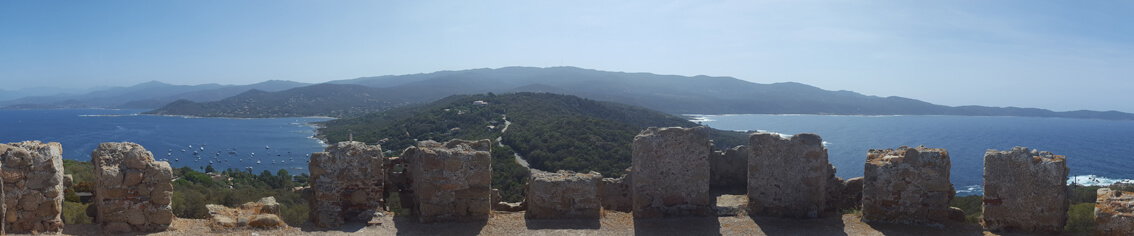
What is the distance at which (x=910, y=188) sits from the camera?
9.45 metres

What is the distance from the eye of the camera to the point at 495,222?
31.9ft

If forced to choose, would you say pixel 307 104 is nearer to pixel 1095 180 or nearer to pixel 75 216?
pixel 1095 180

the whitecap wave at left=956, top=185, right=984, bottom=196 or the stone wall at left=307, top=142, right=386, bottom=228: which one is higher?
the stone wall at left=307, top=142, right=386, bottom=228

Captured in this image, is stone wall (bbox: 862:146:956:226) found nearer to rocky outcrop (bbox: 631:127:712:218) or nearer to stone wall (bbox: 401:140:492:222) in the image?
rocky outcrop (bbox: 631:127:712:218)

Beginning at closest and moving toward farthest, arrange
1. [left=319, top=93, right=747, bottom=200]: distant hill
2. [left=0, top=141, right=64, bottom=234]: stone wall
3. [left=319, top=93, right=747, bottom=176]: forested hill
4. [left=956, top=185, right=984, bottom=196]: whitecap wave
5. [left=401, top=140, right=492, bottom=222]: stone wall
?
[left=0, top=141, right=64, bottom=234]: stone wall, [left=401, top=140, right=492, bottom=222]: stone wall, [left=319, top=93, right=747, bottom=200]: distant hill, [left=319, top=93, right=747, bottom=176]: forested hill, [left=956, top=185, right=984, bottom=196]: whitecap wave

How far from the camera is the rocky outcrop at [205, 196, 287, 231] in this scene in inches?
A: 348

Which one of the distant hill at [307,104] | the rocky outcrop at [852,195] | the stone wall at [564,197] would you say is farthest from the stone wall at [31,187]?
the distant hill at [307,104]

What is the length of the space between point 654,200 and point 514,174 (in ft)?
63.0

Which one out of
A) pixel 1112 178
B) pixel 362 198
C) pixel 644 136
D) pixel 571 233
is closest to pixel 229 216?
pixel 362 198

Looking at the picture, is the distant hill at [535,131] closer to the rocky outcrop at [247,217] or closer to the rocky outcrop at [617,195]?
the rocky outcrop at [617,195]

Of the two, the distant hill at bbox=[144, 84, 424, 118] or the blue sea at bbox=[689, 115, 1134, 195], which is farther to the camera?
the distant hill at bbox=[144, 84, 424, 118]

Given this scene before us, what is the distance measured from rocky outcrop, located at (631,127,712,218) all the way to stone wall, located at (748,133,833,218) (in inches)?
36.1

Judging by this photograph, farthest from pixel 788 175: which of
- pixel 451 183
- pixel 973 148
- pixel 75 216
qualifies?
pixel 973 148

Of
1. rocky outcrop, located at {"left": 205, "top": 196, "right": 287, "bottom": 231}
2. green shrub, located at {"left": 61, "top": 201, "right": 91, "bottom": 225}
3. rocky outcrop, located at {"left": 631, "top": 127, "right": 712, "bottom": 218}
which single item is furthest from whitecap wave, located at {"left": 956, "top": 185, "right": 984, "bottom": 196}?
green shrub, located at {"left": 61, "top": 201, "right": 91, "bottom": 225}
